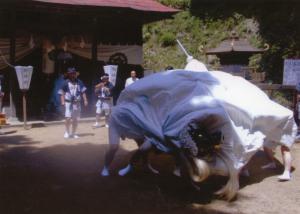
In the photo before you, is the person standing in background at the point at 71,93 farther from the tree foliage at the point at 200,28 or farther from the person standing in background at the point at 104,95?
the tree foliage at the point at 200,28

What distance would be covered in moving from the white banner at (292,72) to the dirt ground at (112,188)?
2576mm

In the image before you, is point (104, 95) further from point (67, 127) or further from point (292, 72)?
point (292, 72)

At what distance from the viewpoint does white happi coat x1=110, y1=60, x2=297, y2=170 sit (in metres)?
6.52

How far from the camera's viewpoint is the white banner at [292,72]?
11.5m

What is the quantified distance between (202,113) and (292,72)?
5.99m

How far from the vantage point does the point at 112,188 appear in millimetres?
6820

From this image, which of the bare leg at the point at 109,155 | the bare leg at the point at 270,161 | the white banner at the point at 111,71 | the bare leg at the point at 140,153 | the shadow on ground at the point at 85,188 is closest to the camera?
the shadow on ground at the point at 85,188

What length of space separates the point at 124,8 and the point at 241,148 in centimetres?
911

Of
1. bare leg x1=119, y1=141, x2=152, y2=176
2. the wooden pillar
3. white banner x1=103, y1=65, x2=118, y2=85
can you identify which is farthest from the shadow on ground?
white banner x1=103, y1=65, x2=118, y2=85

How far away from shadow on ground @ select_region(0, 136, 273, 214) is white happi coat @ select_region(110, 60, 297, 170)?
2.48 feet

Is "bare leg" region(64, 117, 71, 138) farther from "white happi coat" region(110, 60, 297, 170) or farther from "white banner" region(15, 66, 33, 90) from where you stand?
"white happi coat" region(110, 60, 297, 170)

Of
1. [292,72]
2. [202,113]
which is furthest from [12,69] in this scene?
[202,113]

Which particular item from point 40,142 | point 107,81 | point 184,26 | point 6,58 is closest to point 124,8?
point 107,81

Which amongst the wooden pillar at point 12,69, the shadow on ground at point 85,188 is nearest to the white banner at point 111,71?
the wooden pillar at point 12,69
